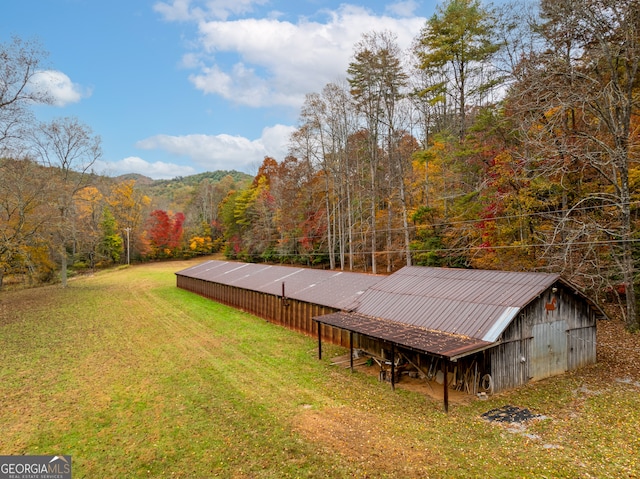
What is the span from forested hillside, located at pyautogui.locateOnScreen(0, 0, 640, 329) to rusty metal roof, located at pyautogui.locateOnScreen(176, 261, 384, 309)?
3.30m

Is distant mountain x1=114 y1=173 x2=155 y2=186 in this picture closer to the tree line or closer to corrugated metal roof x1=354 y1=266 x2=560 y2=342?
the tree line

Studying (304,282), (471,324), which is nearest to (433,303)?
(471,324)

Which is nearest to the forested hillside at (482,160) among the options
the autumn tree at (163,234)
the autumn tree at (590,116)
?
the autumn tree at (590,116)

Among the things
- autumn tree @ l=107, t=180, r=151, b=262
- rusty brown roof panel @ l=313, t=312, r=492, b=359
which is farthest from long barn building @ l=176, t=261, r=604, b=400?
autumn tree @ l=107, t=180, r=151, b=262

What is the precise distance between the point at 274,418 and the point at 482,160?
56.1ft

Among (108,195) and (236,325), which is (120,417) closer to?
(236,325)

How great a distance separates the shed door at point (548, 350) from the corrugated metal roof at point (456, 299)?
1274 millimetres

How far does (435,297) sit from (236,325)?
10493mm

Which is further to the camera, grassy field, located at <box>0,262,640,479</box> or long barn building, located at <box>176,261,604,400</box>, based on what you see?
long barn building, located at <box>176,261,604,400</box>

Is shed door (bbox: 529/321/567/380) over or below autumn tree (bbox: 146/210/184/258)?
below

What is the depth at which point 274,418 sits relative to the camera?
28.1 ft

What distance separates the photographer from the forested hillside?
13945 millimetres

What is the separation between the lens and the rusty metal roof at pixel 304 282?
50.9 ft

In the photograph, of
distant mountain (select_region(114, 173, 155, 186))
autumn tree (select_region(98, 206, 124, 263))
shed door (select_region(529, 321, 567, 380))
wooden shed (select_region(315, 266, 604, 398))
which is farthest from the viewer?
distant mountain (select_region(114, 173, 155, 186))
